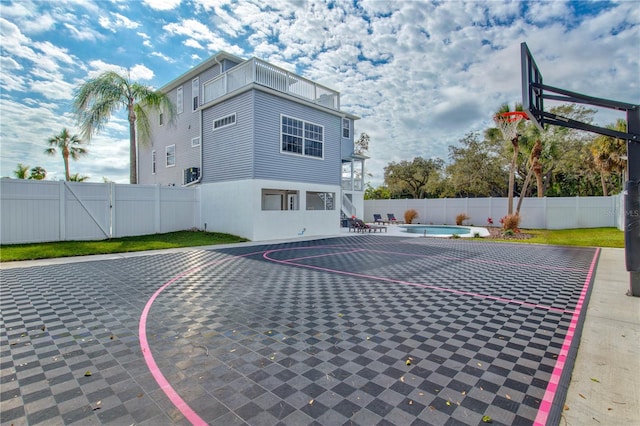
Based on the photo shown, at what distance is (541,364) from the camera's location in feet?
9.93

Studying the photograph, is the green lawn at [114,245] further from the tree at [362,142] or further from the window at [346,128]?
the tree at [362,142]

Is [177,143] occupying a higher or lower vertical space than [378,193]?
higher

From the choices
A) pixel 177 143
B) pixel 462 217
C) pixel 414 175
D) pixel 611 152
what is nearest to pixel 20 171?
pixel 177 143

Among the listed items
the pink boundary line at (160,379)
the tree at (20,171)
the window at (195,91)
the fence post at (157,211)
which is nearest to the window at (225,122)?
the window at (195,91)

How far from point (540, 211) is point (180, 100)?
23.4m

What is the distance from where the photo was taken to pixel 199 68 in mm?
16906

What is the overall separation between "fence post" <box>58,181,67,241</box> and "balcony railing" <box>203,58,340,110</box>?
7542 mm

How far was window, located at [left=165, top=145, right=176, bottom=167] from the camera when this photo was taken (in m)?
18.7

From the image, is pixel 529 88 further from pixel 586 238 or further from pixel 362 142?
pixel 362 142

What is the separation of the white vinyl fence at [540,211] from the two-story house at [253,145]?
10843mm

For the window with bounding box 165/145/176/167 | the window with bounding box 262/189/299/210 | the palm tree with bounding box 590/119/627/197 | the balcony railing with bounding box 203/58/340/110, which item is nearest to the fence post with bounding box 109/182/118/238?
the window with bounding box 165/145/176/167

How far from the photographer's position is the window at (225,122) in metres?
14.6

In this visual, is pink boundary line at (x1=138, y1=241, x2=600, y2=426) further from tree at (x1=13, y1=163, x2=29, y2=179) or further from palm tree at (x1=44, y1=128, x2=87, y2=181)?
tree at (x1=13, y1=163, x2=29, y2=179)

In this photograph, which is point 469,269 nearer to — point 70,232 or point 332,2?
point 332,2
